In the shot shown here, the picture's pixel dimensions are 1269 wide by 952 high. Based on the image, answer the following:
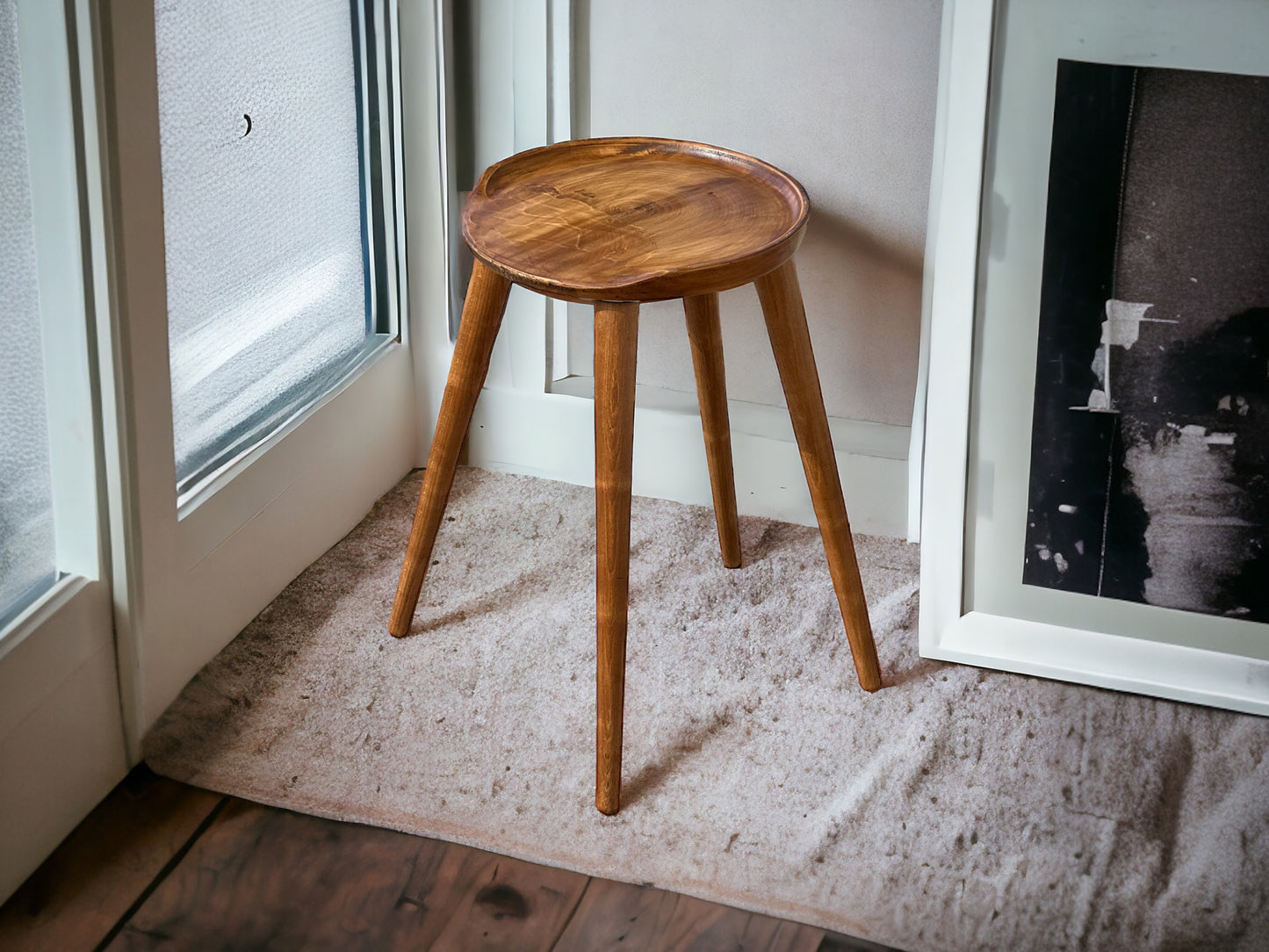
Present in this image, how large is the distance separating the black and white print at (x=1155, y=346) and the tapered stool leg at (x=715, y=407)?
307 millimetres

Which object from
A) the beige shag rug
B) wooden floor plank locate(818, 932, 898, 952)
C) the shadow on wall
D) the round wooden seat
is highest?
the round wooden seat

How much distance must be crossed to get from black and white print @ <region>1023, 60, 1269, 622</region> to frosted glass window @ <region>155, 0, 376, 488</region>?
0.71 m

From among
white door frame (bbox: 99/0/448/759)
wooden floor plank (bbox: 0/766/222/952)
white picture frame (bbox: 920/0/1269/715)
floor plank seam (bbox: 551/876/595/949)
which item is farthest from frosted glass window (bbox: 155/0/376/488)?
white picture frame (bbox: 920/0/1269/715)

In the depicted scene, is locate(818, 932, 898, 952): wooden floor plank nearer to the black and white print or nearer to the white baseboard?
the black and white print

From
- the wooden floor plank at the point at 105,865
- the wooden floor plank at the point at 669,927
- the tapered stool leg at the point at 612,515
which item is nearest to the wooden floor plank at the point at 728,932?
the wooden floor plank at the point at 669,927

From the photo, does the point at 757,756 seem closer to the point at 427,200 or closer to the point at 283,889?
the point at 283,889

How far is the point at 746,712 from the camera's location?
1152 mm

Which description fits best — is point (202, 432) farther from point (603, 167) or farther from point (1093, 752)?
point (1093, 752)

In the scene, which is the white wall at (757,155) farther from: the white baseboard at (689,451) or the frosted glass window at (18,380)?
the frosted glass window at (18,380)

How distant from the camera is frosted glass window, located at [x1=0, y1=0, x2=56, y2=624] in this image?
→ 0.88m

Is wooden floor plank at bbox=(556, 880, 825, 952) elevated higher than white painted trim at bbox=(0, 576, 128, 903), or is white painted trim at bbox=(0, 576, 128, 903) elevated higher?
white painted trim at bbox=(0, 576, 128, 903)

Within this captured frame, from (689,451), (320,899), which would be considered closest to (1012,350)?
(689,451)

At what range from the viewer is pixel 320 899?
96cm

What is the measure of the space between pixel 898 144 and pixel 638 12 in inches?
12.0
